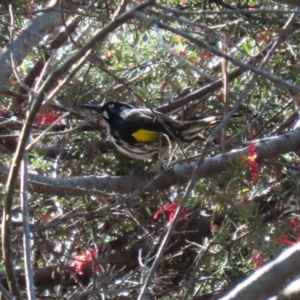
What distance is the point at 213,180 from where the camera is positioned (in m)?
4.44

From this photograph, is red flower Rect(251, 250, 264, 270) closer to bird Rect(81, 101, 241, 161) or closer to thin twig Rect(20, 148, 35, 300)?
bird Rect(81, 101, 241, 161)

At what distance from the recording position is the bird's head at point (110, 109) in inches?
189

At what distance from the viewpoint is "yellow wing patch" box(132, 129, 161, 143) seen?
5.17 meters

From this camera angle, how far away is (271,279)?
1831 mm

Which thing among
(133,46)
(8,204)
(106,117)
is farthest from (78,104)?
(8,204)

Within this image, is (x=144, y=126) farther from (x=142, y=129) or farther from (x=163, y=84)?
(x=163, y=84)

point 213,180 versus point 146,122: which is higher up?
point 146,122

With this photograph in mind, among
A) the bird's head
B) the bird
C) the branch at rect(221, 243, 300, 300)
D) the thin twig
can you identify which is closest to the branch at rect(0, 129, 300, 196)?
the bird

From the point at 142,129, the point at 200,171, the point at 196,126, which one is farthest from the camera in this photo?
the point at 142,129

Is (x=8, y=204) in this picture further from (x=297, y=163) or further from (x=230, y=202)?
(x=297, y=163)

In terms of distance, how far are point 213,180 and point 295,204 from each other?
0.46 m

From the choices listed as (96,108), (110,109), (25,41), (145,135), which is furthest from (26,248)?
(145,135)

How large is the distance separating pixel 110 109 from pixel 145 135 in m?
0.44

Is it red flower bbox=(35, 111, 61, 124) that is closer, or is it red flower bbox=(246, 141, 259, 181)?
red flower bbox=(246, 141, 259, 181)
